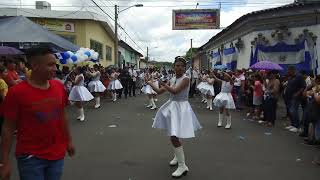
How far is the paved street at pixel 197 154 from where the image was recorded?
7.18 meters

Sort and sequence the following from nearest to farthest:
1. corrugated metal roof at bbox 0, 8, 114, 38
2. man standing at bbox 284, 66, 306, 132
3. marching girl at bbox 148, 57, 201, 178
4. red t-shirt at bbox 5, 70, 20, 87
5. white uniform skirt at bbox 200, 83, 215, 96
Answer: marching girl at bbox 148, 57, 201, 178 → red t-shirt at bbox 5, 70, 20, 87 → man standing at bbox 284, 66, 306, 132 → white uniform skirt at bbox 200, 83, 215, 96 → corrugated metal roof at bbox 0, 8, 114, 38

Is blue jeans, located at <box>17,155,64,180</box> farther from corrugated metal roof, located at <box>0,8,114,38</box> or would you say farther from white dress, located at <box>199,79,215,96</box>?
corrugated metal roof, located at <box>0,8,114,38</box>

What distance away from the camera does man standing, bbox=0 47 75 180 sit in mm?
3828

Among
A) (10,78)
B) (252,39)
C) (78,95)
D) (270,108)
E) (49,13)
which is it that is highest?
(49,13)

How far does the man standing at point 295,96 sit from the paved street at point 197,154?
0.48 metres

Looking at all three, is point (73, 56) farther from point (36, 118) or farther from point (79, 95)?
point (36, 118)

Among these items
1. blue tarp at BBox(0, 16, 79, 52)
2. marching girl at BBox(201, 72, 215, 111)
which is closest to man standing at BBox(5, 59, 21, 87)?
blue tarp at BBox(0, 16, 79, 52)

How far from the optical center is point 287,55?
64.8 feet

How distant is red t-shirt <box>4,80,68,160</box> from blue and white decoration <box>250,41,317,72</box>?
52.0ft

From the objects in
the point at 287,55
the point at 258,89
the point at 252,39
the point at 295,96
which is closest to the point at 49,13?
the point at 252,39

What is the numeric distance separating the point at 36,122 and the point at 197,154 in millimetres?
5299

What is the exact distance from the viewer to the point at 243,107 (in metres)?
18.5

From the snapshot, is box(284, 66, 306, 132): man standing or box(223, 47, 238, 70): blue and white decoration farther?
box(223, 47, 238, 70): blue and white decoration

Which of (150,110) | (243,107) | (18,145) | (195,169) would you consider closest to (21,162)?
Answer: (18,145)
